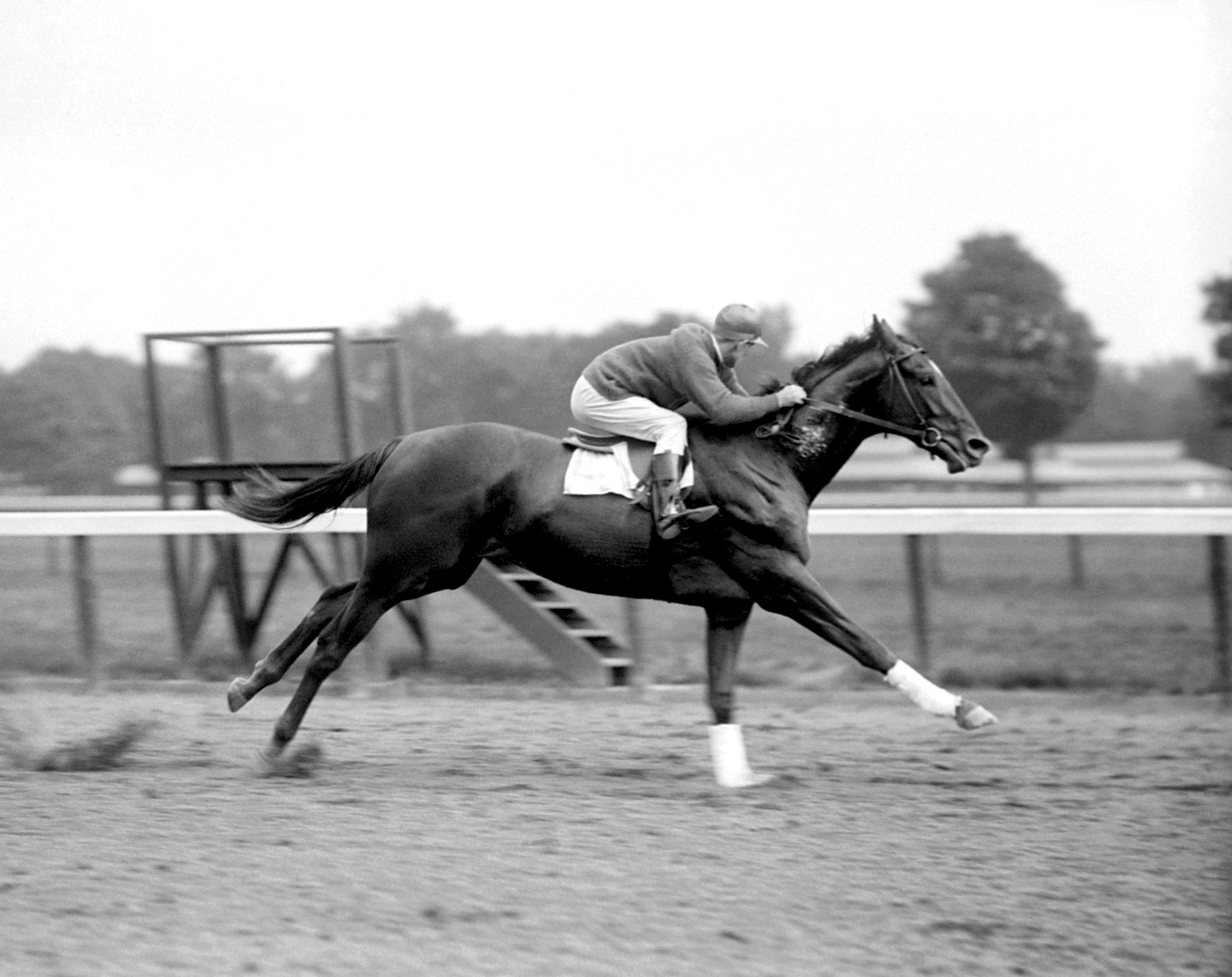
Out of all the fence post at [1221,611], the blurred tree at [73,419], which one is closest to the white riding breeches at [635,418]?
the fence post at [1221,611]

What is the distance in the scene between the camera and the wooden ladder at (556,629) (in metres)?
9.31

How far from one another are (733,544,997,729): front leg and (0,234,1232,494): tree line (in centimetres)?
453

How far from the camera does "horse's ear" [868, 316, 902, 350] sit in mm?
6641

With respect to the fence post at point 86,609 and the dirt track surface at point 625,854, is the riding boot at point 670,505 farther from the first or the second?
the fence post at point 86,609

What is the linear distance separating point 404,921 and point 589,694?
4887mm

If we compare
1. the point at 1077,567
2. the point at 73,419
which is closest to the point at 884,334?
the point at 1077,567

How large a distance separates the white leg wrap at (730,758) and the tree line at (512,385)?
463 centimetres

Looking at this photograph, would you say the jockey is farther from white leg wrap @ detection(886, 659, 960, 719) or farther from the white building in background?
the white building in background

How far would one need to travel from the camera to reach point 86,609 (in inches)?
386

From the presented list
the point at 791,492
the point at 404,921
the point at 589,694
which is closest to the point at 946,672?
the point at 589,694

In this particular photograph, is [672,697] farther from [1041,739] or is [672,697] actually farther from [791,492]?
[791,492]

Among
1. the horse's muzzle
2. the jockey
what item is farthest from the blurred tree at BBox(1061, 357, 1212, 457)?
the jockey

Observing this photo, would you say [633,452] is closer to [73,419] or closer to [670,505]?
[670,505]

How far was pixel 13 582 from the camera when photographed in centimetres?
1365
